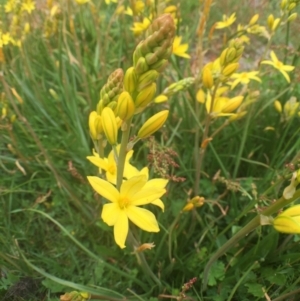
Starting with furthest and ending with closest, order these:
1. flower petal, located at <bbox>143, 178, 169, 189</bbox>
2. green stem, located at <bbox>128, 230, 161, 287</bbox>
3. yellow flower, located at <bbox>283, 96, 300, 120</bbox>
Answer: yellow flower, located at <bbox>283, 96, 300, 120</bbox> → green stem, located at <bbox>128, 230, 161, 287</bbox> → flower petal, located at <bbox>143, 178, 169, 189</bbox>

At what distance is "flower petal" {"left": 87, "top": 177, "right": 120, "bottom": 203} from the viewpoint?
1157 mm

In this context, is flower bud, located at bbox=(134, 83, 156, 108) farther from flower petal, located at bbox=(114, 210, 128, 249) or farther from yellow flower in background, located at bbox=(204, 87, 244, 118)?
yellow flower in background, located at bbox=(204, 87, 244, 118)

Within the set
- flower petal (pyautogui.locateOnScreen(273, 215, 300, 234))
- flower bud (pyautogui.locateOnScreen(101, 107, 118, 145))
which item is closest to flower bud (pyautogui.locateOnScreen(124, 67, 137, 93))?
flower bud (pyautogui.locateOnScreen(101, 107, 118, 145))

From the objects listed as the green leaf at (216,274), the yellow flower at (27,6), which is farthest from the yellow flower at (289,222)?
the yellow flower at (27,6)

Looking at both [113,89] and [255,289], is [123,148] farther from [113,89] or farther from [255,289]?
[255,289]

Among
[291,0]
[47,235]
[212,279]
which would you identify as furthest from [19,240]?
[291,0]

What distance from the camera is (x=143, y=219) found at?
120 cm

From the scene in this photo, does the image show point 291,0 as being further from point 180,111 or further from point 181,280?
point 181,280

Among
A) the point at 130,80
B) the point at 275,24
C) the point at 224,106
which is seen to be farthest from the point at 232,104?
the point at 130,80

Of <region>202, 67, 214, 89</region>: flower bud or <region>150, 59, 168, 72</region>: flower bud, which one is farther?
<region>202, 67, 214, 89</region>: flower bud

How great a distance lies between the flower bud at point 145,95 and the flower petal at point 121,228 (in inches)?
14.1

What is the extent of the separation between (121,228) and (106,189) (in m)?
0.13

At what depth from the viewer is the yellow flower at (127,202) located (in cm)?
116

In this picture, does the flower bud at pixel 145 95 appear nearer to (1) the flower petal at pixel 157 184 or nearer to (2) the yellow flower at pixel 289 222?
(1) the flower petal at pixel 157 184
